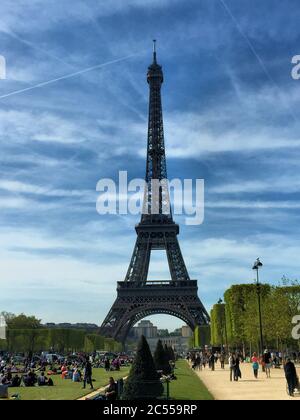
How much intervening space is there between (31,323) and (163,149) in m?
81.2

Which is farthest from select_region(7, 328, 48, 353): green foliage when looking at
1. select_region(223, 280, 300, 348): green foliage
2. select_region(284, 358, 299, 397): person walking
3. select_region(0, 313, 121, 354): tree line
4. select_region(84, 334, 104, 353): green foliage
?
select_region(284, 358, 299, 397): person walking

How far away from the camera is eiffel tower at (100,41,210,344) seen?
115562 mm

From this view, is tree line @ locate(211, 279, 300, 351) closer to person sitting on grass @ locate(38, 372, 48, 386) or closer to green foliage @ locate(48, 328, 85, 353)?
person sitting on grass @ locate(38, 372, 48, 386)

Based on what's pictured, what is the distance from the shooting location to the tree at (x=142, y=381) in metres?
23.5

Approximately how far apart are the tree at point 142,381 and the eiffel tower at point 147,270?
8763 cm

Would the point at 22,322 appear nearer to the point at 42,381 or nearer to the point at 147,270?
the point at 147,270

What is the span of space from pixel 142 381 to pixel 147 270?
9923cm

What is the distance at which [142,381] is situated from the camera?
23906 millimetres

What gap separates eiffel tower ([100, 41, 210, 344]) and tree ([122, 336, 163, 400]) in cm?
8763

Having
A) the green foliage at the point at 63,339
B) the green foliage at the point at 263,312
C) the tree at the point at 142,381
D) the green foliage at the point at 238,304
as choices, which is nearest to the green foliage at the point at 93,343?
the green foliage at the point at 63,339

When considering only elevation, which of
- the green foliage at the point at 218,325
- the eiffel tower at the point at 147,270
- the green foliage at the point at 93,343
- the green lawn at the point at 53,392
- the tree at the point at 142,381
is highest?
the eiffel tower at the point at 147,270

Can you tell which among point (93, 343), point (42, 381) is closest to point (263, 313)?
point (42, 381)

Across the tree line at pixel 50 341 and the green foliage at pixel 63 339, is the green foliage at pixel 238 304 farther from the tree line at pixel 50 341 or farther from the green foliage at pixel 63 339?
the green foliage at pixel 63 339
